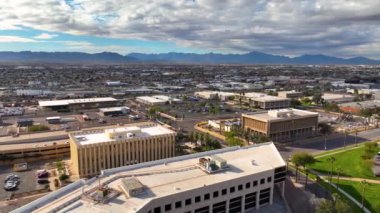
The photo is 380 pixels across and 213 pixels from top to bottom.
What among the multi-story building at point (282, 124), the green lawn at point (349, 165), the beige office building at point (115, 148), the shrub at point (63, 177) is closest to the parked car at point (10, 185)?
the shrub at point (63, 177)

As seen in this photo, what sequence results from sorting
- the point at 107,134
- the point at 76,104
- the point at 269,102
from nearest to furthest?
the point at 107,134
the point at 76,104
the point at 269,102

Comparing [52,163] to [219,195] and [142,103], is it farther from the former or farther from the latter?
[142,103]

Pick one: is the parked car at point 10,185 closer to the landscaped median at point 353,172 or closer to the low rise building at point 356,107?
the landscaped median at point 353,172

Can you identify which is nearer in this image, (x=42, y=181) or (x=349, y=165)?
(x=42, y=181)

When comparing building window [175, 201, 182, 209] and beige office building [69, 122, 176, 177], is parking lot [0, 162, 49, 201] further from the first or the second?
building window [175, 201, 182, 209]

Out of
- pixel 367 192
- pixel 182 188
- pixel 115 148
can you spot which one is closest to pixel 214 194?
pixel 182 188

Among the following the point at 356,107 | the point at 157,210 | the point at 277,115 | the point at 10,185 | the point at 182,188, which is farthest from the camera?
the point at 356,107

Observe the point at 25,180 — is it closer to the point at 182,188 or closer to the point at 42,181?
the point at 42,181
